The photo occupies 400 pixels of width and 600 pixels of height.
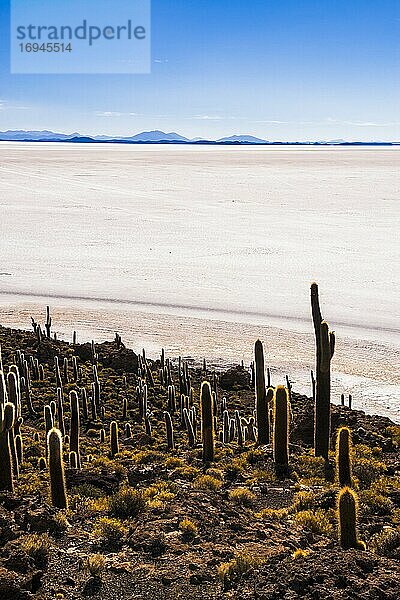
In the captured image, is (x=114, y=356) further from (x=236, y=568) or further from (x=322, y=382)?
(x=236, y=568)

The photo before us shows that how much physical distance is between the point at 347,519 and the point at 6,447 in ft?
13.3

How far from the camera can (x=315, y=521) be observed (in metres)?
Answer: 8.65

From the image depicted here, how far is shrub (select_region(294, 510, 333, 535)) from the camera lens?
8.48m

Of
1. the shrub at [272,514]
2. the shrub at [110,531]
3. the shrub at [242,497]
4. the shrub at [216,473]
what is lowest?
the shrub at [216,473]

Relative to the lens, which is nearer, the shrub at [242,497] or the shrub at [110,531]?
the shrub at [110,531]

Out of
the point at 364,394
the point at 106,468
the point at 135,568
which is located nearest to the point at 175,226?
the point at 364,394

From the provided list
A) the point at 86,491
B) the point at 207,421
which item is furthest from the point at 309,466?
the point at 86,491

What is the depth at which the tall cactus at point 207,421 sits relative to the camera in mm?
10852

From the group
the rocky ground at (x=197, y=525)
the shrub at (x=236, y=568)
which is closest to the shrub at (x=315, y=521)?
the rocky ground at (x=197, y=525)

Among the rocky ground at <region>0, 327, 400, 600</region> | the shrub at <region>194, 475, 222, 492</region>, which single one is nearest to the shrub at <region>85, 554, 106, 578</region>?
the rocky ground at <region>0, 327, 400, 600</region>

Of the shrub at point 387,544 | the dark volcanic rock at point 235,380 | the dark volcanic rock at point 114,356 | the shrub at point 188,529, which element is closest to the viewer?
the shrub at point 387,544

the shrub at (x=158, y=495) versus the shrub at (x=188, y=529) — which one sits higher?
the shrub at (x=188, y=529)

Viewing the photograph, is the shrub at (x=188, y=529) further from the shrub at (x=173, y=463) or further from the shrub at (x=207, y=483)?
the shrub at (x=173, y=463)

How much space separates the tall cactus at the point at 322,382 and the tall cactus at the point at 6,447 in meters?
4.36
